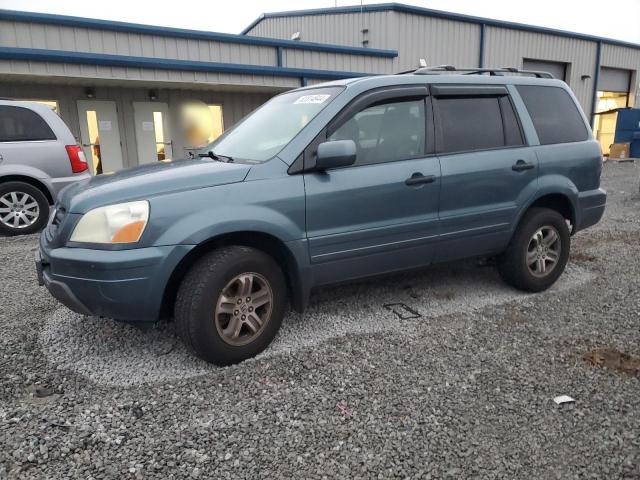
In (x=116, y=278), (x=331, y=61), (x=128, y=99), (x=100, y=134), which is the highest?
(x=331, y=61)

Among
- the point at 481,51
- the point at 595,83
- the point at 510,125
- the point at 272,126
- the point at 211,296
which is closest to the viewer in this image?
the point at 211,296

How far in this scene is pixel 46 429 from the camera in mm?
2471

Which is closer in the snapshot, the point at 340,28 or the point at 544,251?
the point at 544,251

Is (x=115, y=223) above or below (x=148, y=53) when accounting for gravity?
below

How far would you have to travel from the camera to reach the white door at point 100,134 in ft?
40.2

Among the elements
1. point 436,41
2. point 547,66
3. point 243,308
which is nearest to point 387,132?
point 243,308

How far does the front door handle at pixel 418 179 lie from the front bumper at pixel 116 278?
1665 millimetres

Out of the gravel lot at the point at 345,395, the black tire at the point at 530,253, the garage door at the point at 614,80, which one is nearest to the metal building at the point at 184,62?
the garage door at the point at 614,80

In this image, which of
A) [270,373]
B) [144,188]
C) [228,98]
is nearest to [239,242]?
[144,188]

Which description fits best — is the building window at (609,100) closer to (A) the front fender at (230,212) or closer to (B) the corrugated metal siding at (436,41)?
(B) the corrugated metal siding at (436,41)

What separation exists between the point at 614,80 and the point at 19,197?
88.8ft

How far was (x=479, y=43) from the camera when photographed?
19.0m

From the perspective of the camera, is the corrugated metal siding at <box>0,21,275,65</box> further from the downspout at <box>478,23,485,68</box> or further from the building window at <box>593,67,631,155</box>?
the building window at <box>593,67,631,155</box>

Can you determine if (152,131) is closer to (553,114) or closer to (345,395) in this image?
(553,114)
